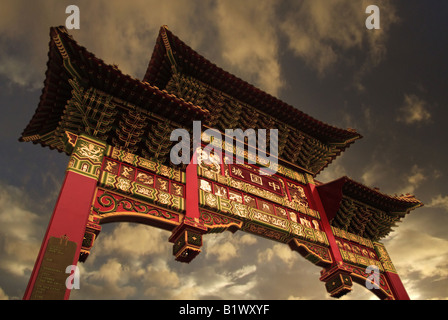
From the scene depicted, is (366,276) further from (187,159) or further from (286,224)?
(187,159)

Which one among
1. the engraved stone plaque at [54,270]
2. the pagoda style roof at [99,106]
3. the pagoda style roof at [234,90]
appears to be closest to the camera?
the engraved stone plaque at [54,270]

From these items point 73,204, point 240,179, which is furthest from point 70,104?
point 240,179

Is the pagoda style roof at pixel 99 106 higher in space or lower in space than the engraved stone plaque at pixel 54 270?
higher

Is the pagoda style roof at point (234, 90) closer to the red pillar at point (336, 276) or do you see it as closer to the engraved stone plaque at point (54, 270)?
the red pillar at point (336, 276)

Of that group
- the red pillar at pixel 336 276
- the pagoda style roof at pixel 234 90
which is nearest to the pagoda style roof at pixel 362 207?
the red pillar at pixel 336 276

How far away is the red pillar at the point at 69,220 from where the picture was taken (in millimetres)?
4934

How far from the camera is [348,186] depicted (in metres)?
11.5

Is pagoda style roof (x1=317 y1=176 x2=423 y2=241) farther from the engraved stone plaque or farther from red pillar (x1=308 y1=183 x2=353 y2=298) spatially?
the engraved stone plaque

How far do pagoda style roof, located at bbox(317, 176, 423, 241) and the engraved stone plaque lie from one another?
27.8 feet

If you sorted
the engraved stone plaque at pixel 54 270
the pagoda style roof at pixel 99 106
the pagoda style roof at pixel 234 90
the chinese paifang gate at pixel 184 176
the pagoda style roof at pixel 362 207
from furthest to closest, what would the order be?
the pagoda style roof at pixel 362 207 → the pagoda style roof at pixel 234 90 → the pagoda style roof at pixel 99 106 → the chinese paifang gate at pixel 184 176 → the engraved stone plaque at pixel 54 270

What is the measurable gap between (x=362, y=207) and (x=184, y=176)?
729cm

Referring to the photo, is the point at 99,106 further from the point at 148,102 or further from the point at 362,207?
the point at 362,207

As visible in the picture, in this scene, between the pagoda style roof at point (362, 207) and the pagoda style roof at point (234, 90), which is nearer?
the pagoda style roof at point (234, 90)

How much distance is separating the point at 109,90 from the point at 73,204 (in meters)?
2.97
